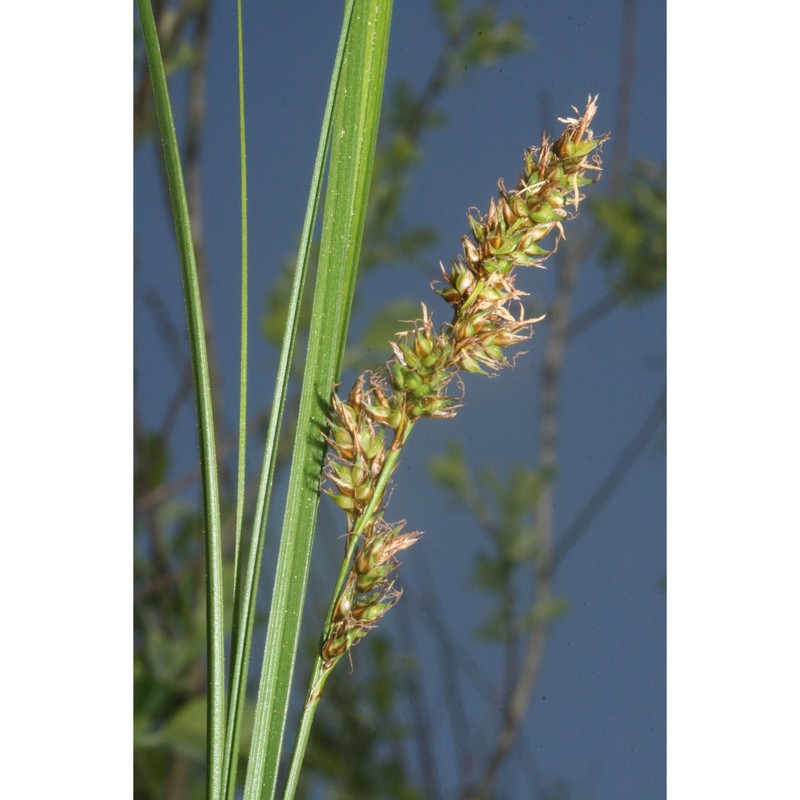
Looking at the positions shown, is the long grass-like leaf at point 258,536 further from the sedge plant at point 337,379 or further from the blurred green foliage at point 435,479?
the blurred green foliage at point 435,479

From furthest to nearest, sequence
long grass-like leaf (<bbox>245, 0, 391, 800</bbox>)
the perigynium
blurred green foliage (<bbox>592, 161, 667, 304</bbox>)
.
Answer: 1. blurred green foliage (<bbox>592, 161, 667, 304</bbox>)
2. long grass-like leaf (<bbox>245, 0, 391, 800</bbox>)
3. the perigynium

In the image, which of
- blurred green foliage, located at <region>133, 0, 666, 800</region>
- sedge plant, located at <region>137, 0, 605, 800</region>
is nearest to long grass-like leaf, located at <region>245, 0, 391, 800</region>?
sedge plant, located at <region>137, 0, 605, 800</region>

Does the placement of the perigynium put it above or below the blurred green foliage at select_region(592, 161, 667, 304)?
below

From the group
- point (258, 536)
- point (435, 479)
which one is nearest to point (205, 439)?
point (258, 536)

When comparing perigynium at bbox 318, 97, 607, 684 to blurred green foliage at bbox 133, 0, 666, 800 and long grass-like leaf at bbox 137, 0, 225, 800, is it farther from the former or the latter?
blurred green foliage at bbox 133, 0, 666, 800
